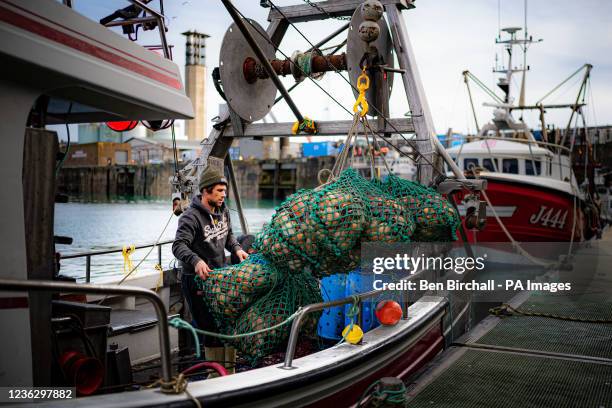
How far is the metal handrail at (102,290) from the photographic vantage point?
230 centimetres

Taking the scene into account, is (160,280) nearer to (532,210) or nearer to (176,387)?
(176,387)

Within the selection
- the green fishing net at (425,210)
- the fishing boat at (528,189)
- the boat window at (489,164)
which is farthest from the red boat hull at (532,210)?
the green fishing net at (425,210)

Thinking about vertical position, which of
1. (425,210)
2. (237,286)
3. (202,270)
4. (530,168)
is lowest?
(237,286)

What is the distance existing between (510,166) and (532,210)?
2541 millimetres

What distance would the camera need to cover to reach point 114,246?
25.6 meters

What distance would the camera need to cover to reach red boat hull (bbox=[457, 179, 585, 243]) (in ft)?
51.4

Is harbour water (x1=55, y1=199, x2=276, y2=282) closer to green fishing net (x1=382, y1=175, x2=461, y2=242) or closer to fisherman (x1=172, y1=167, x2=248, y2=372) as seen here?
fisherman (x1=172, y1=167, x2=248, y2=372)

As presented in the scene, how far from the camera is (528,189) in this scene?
15.7m

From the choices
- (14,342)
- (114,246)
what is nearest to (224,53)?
(14,342)

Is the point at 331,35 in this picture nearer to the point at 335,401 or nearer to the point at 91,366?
the point at 335,401

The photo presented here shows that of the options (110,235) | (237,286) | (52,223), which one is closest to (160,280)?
(237,286)

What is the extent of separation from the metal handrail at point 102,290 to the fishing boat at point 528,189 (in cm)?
1235

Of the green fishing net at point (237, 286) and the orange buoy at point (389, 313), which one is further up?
the green fishing net at point (237, 286)

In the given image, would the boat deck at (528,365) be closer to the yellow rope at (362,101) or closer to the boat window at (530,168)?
the yellow rope at (362,101)
